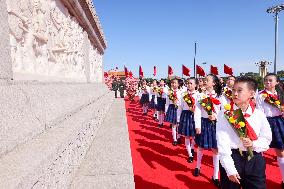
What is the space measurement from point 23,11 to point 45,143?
76.4 inches

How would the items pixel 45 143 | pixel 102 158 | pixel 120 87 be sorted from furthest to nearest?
pixel 120 87 < pixel 102 158 < pixel 45 143

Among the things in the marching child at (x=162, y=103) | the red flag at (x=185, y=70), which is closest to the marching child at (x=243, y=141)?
A: the marching child at (x=162, y=103)

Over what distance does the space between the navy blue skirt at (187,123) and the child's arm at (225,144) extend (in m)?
3.21

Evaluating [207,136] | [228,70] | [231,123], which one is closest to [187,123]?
[207,136]

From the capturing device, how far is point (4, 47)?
302cm

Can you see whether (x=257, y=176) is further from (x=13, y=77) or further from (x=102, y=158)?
(x=13, y=77)

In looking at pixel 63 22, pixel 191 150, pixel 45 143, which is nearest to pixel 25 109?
pixel 45 143

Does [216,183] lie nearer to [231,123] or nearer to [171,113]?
[231,123]

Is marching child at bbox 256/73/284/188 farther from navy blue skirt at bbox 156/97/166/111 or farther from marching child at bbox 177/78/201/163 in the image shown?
navy blue skirt at bbox 156/97/166/111

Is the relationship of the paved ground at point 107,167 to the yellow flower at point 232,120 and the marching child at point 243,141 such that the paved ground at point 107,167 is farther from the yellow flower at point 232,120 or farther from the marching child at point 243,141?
the yellow flower at point 232,120

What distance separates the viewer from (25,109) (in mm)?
3115

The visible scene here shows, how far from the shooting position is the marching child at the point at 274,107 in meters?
4.94

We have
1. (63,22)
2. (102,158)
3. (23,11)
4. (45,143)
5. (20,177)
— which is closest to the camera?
(20,177)

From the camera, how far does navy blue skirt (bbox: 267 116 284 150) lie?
193 inches
